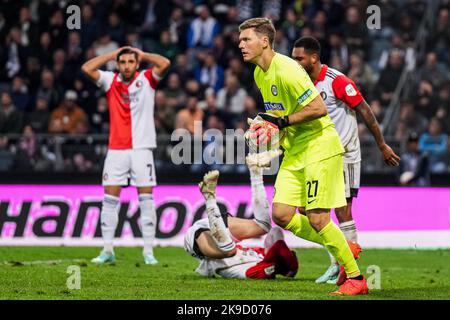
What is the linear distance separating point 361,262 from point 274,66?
4.80 meters

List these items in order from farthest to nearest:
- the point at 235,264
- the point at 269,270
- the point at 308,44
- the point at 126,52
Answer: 1. the point at 126,52
2. the point at 235,264
3. the point at 269,270
4. the point at 308,44

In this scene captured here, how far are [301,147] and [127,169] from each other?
430 cm

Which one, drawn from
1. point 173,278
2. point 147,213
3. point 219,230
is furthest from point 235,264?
point 147,213

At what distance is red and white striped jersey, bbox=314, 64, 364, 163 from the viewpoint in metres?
10.4

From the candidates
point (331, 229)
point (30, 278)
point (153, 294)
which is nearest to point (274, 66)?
point (331, 229)

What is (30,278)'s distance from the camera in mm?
10500

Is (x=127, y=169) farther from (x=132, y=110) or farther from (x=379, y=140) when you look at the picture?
(x=379, y=140)

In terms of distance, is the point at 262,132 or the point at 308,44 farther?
the point at 308,44

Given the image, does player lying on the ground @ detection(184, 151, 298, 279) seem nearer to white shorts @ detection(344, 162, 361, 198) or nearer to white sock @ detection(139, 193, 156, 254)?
white shorts @ detection(344, 162, 361, 198)

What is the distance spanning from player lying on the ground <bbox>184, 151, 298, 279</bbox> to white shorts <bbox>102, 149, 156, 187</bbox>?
7.74 ft

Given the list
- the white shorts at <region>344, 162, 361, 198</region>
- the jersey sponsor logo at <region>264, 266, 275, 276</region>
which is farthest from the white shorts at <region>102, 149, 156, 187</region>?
the white shorts at <region>344, 162, 361, 198</region>

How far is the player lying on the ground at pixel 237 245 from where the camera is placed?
10578 mm

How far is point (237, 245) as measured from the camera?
10945mm

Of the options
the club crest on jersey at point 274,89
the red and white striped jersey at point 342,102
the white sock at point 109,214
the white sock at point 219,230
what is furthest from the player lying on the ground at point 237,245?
the white sock at point 109,214
